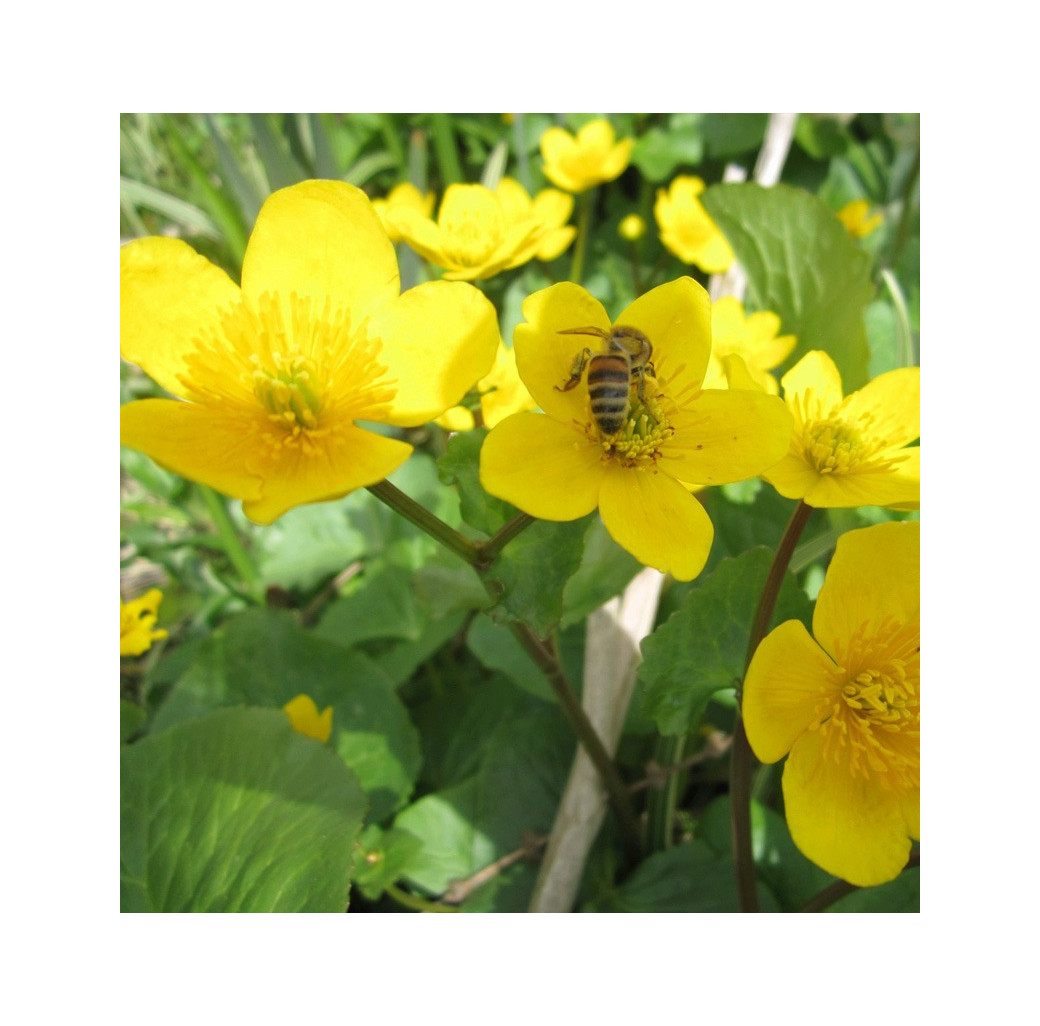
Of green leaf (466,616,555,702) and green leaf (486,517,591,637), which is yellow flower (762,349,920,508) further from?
green leaf (466,616,555,702)

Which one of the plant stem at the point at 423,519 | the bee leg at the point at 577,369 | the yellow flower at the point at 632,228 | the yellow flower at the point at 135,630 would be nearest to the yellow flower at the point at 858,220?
the yellow flower at the point at 632,228

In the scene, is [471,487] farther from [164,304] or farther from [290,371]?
[164,304]

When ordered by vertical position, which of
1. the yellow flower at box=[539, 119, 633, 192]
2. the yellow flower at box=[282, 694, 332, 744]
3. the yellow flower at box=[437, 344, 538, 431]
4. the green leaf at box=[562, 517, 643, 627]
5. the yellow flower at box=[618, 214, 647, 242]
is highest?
the yellow flower at box=[539, 119, 633, 192]

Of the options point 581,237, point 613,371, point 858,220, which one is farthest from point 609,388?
point 858,220

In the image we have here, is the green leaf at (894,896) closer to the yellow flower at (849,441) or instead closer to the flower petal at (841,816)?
the flower petal at (841,816)

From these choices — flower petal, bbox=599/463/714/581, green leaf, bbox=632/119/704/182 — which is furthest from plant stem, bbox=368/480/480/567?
green leaf, bbox=632/119/704/182

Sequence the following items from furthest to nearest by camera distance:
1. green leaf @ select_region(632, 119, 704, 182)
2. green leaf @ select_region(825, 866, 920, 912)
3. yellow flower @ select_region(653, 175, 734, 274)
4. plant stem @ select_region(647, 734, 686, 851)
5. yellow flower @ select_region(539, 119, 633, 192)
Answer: green leaf @ select_region(632, 119, 704, 182) → yellow flower @ select_region(539, 119, 633, 192) → yellow flower @ select_region(653, 175, 734, 274) → plant stem @ select_region(647, 734, 686, 851) → green leaf @ select_region(825, 866, 920, 912)
